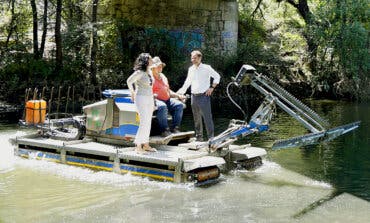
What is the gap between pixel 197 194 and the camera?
961cm

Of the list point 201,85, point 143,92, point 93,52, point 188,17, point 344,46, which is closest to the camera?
point 143,92

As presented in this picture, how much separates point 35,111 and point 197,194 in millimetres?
4505

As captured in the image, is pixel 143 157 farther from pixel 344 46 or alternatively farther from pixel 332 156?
pixel 344 46

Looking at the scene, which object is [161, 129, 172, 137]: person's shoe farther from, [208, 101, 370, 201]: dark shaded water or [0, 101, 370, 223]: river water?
[208, 101, 370, 201]: dark shaded water

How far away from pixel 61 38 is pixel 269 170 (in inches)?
576

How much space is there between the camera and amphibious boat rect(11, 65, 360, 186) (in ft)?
33.2

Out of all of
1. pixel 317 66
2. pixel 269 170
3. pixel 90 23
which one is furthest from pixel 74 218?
pixel 317 66

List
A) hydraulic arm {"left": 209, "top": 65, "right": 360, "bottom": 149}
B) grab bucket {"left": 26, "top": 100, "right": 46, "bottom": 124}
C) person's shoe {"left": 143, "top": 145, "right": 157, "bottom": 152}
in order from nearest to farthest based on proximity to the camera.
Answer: hydraulic arm {"left": 209, "top": 65, "right": 360, "bottom": 149} < person's shoe {"left": 143, "top": 145, "right": 157, "bottom": 152} < grab bucket {"left": 26, "top": 100, "right": 46, "bottom": 124}

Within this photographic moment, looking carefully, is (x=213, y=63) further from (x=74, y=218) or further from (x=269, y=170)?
(x=74, y=218)

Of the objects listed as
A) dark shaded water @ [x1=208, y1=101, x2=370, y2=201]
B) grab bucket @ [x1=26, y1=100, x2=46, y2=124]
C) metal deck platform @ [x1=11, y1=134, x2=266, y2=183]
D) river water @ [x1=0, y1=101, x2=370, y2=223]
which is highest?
grab bucket @ [x1=26, y1=100, x2=46, y2=124]

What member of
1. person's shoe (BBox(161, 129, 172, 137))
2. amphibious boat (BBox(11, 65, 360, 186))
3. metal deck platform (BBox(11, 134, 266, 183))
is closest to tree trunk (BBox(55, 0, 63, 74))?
amphibious boat (BBox(11, 65, 360, 186))

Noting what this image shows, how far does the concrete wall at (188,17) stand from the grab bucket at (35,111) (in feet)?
48.1

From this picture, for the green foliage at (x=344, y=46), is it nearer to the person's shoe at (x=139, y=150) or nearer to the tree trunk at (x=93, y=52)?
the tree trunk at (x=93, y=52)

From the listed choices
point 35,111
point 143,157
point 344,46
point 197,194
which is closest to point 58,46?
point 35,111
